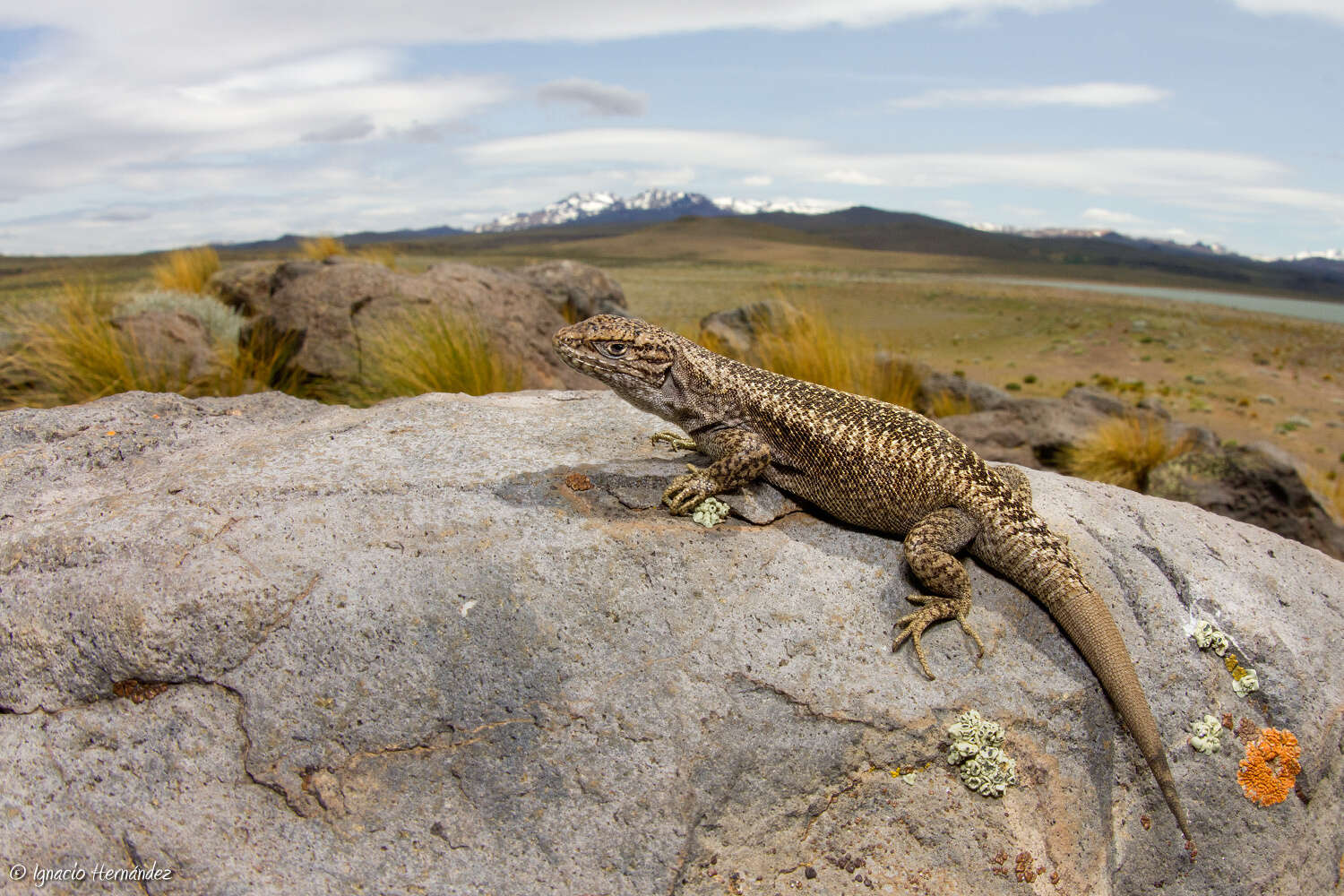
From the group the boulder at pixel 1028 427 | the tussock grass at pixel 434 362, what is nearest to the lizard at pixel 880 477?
the tussock grass at pixel 434 362

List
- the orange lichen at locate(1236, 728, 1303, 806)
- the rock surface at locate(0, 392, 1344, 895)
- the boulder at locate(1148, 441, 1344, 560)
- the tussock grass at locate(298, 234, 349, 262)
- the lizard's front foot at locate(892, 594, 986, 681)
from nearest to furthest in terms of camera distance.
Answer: the rock surface at locate(0, 392, 1344, 895), the lizard's front foot at locate(892, 594, 986, 681), the orange lichen at locate(1236, 728, 1303, 806), the boulder at locate(1148, 441, 1344, 560), the tussock grass at locate(298, 234, 349, 262)

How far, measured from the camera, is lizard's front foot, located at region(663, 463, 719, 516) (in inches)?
159

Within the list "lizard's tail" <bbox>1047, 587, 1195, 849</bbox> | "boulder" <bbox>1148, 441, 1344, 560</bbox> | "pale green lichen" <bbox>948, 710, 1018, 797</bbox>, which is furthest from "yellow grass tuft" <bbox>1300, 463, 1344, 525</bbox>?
"pale green lichen" <bbox>948, 710, 1018, 797</bbox>

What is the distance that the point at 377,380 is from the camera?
9.48 m

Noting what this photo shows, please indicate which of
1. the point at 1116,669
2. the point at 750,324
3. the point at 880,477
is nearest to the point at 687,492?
the point at 880,477

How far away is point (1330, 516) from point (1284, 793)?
644 cm

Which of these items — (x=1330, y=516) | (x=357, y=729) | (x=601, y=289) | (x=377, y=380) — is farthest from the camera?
(x=601, y=289)

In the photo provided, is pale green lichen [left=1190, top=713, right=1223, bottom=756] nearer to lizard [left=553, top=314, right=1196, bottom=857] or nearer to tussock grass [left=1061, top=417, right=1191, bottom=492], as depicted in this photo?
lizard [left=553, top=314, right=1196, bottom=857]

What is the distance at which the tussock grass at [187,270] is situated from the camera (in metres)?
17.0

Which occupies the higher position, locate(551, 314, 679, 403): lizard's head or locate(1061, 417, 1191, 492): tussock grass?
locate(551, 314, 679, 403): lizard's head

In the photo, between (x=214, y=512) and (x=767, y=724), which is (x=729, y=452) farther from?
(x=214, y=512)

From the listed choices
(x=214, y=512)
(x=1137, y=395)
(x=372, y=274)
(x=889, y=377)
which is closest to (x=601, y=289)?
(x=372, y=274)

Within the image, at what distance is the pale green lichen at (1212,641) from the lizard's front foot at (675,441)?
282cm

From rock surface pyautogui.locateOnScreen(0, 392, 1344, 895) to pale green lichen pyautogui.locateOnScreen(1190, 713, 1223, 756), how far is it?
0.06m
